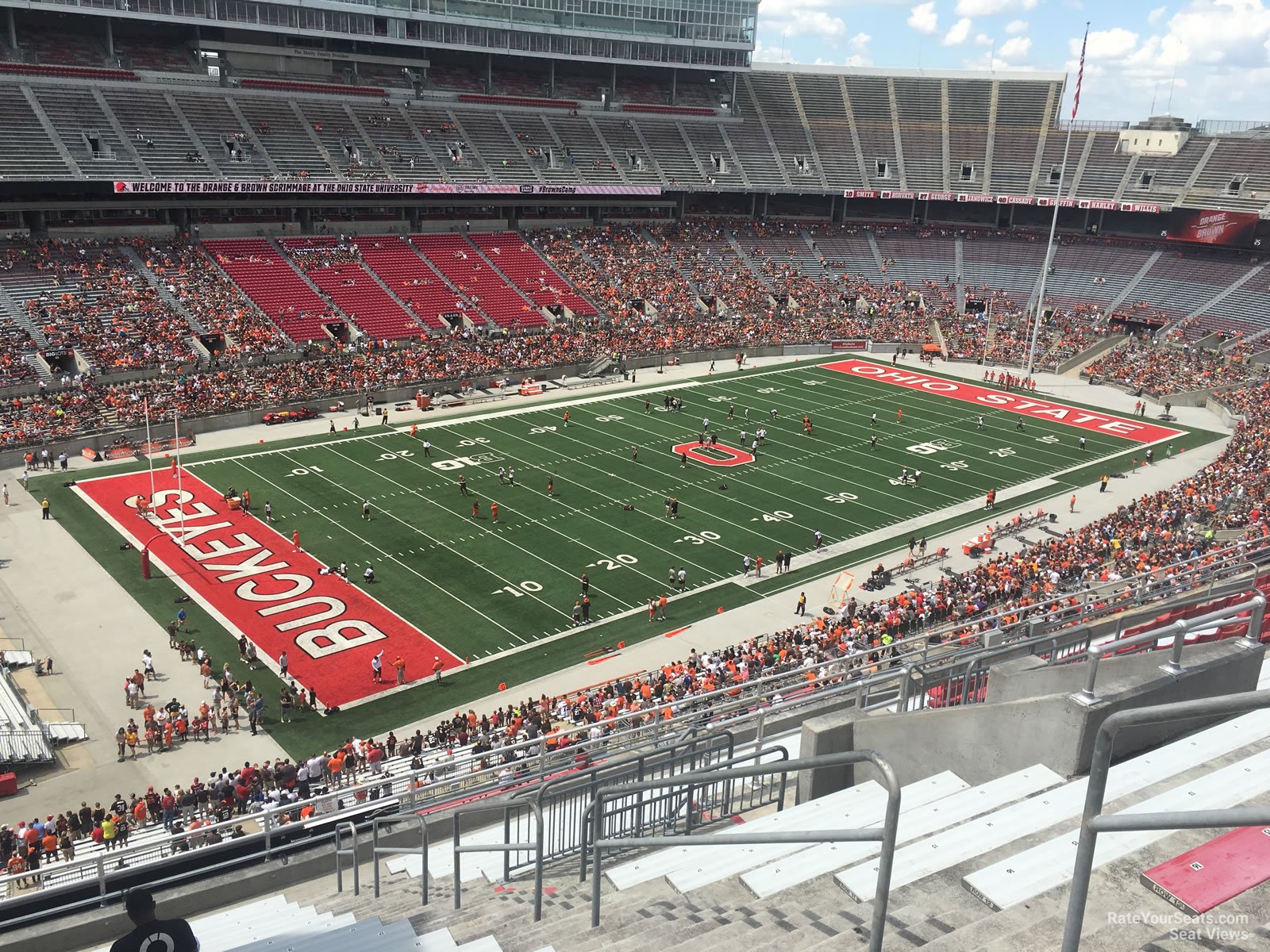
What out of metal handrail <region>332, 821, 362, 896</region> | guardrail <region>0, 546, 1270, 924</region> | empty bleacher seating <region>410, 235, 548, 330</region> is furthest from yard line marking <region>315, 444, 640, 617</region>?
empty bleacher seating <region>410, 235, 548, 330</region>

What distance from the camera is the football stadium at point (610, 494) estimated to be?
823 centimetres

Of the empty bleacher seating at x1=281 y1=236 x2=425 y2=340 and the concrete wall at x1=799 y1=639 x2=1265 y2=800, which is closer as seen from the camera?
the concrete wall at x1=799 y1=639 x2=1265 y2=800

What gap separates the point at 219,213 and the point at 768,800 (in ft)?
180

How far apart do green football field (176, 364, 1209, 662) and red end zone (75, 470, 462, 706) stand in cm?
89

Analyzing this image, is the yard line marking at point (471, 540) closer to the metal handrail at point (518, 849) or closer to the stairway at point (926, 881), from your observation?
the metal handrail at point (518, 849)

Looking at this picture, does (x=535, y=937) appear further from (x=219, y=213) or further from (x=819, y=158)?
(x=819, y=158)

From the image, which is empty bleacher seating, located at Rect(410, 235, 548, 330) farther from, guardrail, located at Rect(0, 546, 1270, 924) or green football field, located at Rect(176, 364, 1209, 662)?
guardrail, located at Rect(0, 546, 1270, 924)

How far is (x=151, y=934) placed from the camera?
20.0ft

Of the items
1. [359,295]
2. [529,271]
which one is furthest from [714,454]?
[529,271]

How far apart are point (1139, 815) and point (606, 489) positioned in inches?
1357

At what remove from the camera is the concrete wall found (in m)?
8.29

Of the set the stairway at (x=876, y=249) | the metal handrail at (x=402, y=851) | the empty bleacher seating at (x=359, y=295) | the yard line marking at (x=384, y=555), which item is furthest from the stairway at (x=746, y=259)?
the metal handrail at (x=402, y=851)

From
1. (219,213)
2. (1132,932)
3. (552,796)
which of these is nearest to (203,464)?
(219,213)

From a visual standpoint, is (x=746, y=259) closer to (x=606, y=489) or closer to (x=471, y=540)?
(x=606, y=489)
